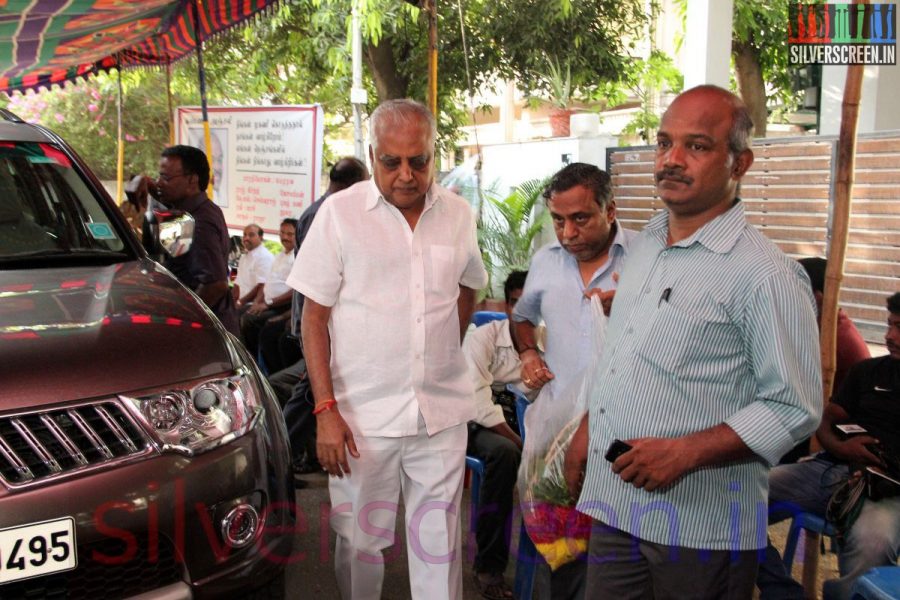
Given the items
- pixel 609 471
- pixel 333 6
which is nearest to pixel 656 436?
pixel 609 471

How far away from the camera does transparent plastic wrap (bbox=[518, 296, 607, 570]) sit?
2689 mm

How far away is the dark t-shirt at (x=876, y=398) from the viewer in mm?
3361

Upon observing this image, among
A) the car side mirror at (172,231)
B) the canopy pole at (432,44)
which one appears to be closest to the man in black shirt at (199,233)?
the car side mirror at (172,231)

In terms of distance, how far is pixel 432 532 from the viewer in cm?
285

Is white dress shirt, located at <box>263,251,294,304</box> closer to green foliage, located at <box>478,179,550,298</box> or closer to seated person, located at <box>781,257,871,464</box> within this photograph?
green foliage, located at <box>478,179,550,298</box>

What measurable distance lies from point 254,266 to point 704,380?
6702 millimetres

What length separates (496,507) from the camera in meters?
3.69

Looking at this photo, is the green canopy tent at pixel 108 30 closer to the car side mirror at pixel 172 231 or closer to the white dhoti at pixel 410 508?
the car side mirror at pixel 172 231

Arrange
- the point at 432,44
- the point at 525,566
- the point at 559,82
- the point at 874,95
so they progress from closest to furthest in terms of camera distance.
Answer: the point at 525,566 → the point at 432,44 → the point at 874,95 → the point at 559,82

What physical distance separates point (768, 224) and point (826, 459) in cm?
553

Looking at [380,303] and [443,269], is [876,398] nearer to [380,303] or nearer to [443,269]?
[443,269]

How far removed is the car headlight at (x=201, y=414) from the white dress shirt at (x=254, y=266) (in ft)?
18.7

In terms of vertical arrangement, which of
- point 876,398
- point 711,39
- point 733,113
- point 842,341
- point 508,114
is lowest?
point 876,398

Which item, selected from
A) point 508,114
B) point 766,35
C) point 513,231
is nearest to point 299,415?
point 513,231
